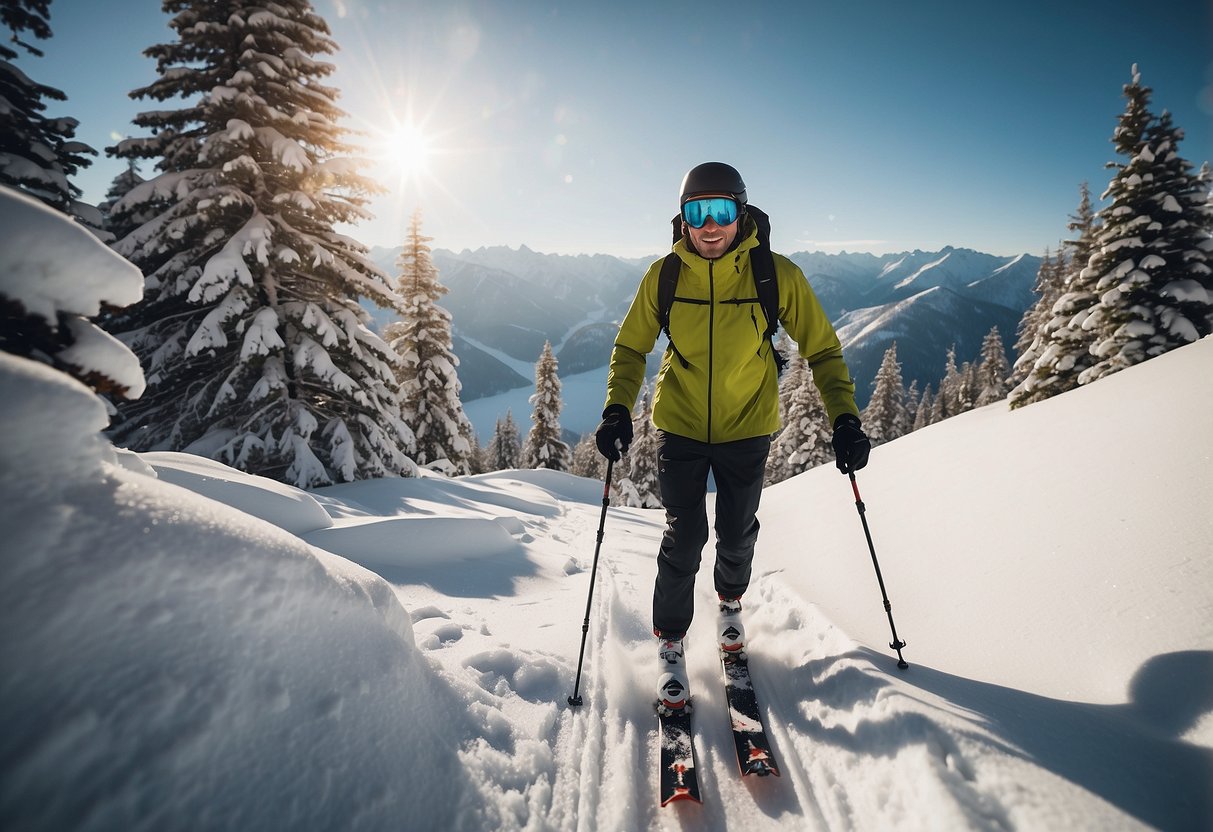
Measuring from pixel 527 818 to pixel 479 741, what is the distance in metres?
0.38

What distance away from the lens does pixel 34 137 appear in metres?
11.2

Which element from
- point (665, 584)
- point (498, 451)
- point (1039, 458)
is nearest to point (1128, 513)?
point (1039, 458)

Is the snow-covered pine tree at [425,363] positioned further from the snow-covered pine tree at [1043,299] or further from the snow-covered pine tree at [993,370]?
the snow-covered pine tree at [993,370]

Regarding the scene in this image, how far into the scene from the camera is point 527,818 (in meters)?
1.93

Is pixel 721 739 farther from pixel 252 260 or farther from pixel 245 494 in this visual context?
pixel 252 260

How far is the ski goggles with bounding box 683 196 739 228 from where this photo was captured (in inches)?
119

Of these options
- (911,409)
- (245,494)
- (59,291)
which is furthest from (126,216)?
(911,409)

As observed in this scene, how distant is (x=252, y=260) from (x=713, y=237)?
30.3 feet

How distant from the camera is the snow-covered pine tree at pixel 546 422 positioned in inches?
1029

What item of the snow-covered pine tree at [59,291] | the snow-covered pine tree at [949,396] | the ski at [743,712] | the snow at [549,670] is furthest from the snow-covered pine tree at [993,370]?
the snow-covered pine tree at [59,291]

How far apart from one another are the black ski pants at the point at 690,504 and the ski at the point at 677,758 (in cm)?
52

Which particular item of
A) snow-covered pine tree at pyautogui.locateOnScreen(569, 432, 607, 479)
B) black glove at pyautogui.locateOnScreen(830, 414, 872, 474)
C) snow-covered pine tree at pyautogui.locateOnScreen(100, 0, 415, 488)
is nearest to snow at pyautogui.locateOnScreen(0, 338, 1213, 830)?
black glove at pyautogui.locateOnScreen(830, 414, 872, 474)

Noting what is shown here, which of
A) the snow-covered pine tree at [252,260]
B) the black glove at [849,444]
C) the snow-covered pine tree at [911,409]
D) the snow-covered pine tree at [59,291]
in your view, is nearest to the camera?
the snow-covered pine tree at [59,291]

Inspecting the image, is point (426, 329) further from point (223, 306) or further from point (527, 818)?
point (527, 818)
